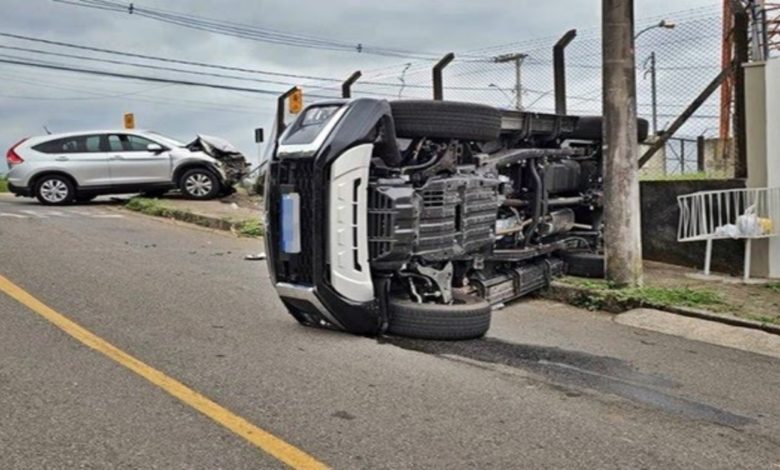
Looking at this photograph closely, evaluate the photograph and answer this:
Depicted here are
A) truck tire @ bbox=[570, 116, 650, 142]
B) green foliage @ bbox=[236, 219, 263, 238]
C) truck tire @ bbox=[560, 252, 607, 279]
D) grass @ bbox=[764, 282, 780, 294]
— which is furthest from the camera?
green foliage @ bbox=[236, 219, 263, 238]

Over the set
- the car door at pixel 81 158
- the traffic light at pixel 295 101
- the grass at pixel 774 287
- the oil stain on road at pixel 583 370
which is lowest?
the oil stain on road at pixel 583 370

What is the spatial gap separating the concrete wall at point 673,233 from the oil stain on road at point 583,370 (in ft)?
14.0

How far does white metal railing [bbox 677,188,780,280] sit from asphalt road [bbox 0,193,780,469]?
246 cm

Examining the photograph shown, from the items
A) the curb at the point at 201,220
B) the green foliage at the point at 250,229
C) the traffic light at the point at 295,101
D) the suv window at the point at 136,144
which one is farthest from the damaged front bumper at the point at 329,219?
the suv window at the point at 136,144

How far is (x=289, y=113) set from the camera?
15.4 m

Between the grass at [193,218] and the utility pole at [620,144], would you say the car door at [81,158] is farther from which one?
the utility pole at [620,144]

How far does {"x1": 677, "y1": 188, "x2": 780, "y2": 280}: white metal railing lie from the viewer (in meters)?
8.66

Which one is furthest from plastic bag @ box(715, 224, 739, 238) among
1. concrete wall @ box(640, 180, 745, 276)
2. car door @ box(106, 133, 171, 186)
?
car door @ box(106, 133, 171, 186)

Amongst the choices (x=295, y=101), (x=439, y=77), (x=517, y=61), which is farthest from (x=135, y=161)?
(x=517, y=61)

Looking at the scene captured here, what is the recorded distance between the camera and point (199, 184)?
17484 mm

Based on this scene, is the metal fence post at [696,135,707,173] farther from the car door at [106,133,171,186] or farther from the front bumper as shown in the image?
the car door at [106,133,171,186]

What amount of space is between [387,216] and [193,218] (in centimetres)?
956

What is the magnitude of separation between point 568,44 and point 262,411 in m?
7.59

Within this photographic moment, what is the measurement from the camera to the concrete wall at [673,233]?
915 cm
